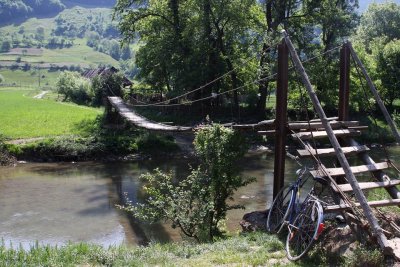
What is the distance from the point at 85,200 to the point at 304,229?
1116 cm

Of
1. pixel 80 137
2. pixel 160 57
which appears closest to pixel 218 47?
pixel 160 57

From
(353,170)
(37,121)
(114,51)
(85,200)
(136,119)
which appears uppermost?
(114,51)

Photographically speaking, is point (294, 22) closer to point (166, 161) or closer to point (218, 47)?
point (218, 47)

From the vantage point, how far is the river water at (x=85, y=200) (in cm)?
1284

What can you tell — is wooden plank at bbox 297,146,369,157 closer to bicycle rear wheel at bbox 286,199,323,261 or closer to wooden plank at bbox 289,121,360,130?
wooden plank at bbox 289,121,360,130

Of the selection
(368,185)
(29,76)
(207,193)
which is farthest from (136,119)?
(29,76)

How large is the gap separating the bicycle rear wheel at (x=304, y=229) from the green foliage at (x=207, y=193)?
294 cm

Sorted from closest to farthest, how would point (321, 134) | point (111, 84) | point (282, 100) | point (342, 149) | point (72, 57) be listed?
point (342, 149) → point (321, 134) → point (282, 100) → point (111, 84) → point (72, 57)

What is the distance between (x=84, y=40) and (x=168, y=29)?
6960 inches

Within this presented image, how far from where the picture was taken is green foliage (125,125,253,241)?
1033 cm

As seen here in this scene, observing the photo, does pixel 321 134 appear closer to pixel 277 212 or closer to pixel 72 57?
pixel 277 212

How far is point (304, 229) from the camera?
7.25 metres

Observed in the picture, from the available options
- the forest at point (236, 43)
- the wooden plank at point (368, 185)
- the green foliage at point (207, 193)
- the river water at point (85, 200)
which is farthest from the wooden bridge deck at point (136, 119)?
the wooden plank at point (368, 185)

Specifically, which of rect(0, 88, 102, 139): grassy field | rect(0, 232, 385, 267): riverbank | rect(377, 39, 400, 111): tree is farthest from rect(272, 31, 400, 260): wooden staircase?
rect(377, 39, 400, 111): tree
